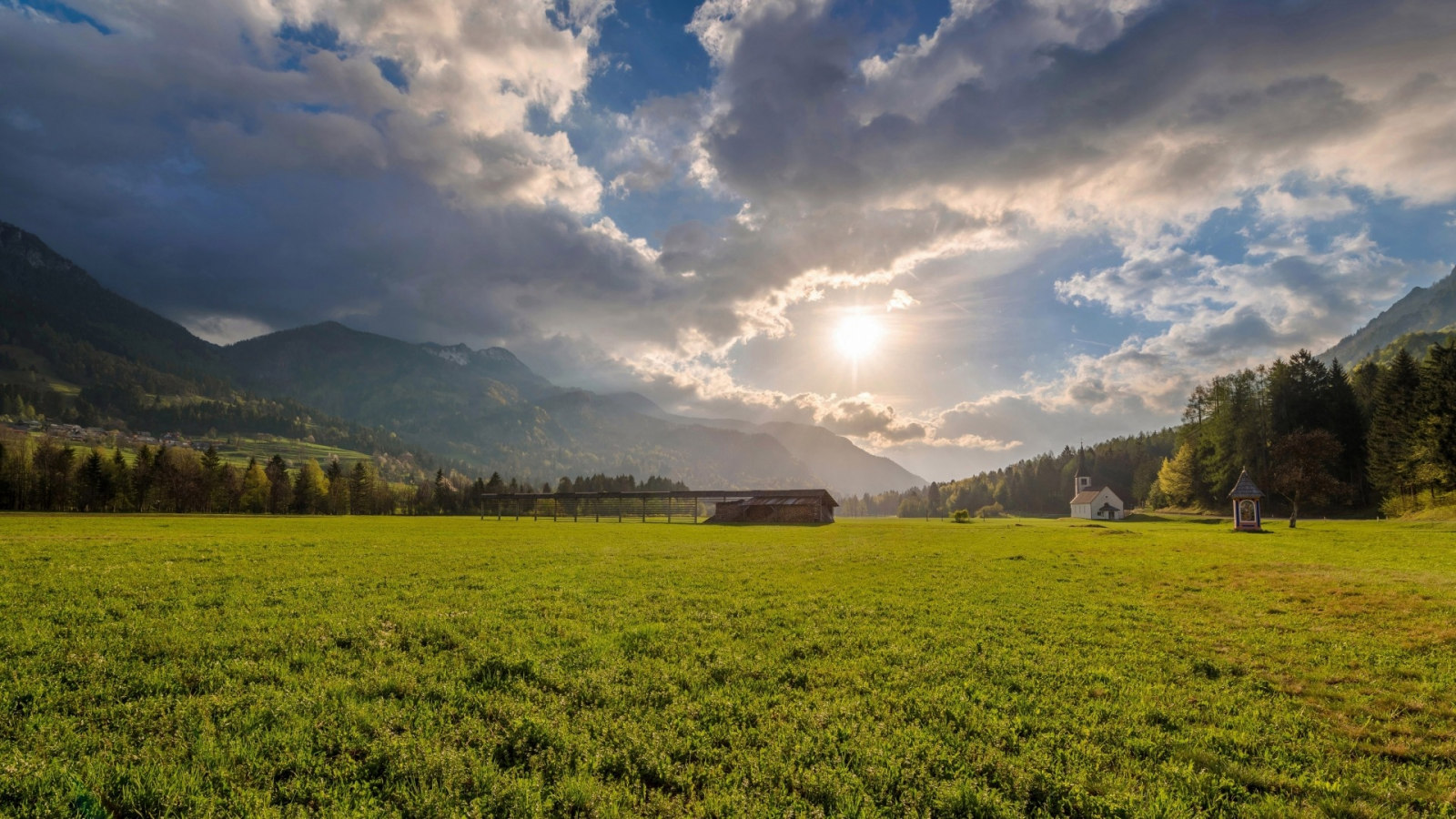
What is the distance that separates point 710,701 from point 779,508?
88691 mm

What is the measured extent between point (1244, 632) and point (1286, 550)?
25211 millimetres

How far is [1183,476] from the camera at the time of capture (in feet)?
346

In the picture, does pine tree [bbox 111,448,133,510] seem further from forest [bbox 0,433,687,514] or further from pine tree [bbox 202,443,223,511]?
pine tree [bbox 202,443,223,511]

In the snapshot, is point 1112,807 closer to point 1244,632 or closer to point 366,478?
point 1244,632

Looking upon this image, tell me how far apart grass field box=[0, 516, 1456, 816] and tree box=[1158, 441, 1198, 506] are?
108385 millimetres

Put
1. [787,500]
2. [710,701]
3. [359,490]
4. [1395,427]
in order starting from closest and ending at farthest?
[710,701] < [1395,427] < [787,500] < [359,490]

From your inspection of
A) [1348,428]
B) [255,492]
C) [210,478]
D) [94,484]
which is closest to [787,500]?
[1348,428]

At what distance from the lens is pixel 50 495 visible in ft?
327

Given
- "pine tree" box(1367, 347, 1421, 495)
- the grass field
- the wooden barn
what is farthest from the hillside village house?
the grass field

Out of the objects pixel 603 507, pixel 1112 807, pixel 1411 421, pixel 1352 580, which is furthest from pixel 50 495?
pixel 1411 421

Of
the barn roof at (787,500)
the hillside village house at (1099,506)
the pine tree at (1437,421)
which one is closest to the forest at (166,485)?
the barn roof at (787,500)

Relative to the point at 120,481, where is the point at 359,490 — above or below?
below

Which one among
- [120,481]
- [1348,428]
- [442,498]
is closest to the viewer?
[1348,428]

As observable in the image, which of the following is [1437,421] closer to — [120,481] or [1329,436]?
[1329,436]
